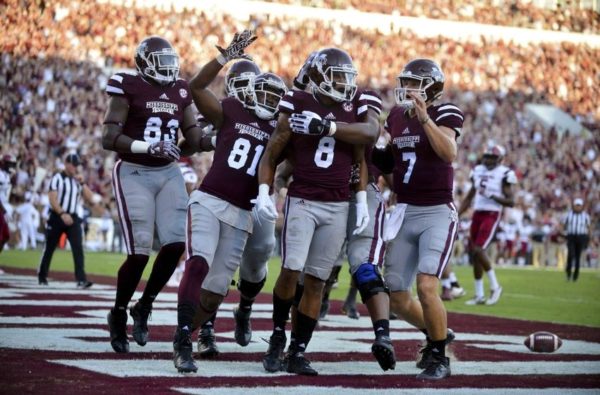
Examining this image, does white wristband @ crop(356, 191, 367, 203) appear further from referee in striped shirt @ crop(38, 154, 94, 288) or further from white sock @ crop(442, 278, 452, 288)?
referee in striped shirt @ crop(38, 154, 94, 288)

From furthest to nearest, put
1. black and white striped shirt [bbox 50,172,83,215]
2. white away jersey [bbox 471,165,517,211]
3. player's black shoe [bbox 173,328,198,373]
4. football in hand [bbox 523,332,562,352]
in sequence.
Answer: black and white striped shirt [bbox 50,172,83,215] < white away jersey [bbox 471,165,517,211] < football in hand [bbox 523,332,562,352] < player's black shoe [bbox 173,328,198,373]

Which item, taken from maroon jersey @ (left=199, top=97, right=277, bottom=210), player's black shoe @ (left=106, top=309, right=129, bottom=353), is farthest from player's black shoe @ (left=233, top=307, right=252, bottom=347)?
maroon jersey @ (left=199, top=97, right=277, bottom=210)

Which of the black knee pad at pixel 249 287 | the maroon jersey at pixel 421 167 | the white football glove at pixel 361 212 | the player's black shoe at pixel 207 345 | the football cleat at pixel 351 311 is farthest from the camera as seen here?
the football cleat at pixel 351 311

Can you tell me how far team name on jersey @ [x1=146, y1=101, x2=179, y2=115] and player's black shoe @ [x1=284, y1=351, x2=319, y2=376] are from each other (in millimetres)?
1721

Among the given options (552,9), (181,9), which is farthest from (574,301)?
(552,9)

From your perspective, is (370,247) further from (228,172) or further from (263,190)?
(228,172)

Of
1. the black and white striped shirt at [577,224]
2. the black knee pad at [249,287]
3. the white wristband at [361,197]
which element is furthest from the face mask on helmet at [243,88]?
the black and white striped shirt at [577,224]

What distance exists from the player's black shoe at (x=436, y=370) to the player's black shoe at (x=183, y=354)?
118 centimetres

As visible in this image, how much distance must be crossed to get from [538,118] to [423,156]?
29204 millimetres

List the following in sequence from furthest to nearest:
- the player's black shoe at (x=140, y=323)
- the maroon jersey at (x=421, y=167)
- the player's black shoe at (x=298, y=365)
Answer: the player's black shoe at (x=140, y=323) → the maroon jersey at (x=421, y=167) → the player's black shoe at (x=298, y=365)

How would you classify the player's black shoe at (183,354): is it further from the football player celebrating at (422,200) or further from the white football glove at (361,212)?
the football player celebrating at (422,200)

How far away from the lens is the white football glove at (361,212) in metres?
5.94

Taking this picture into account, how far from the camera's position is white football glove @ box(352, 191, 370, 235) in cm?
594

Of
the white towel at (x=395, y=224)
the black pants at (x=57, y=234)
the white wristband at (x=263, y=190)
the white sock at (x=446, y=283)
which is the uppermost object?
the white wristband at (x=263, y=190)
